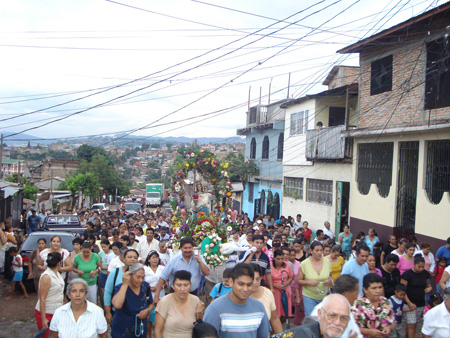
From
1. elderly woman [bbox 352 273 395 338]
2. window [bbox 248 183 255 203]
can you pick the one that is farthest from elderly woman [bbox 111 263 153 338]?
window [bbox 248 183 255 203]

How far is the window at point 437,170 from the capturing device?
13.4 m

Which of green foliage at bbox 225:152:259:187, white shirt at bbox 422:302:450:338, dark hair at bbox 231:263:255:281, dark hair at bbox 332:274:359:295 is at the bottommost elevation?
white shirt at bbox 422:302:450:338

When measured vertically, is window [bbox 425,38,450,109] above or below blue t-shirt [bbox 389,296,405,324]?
above

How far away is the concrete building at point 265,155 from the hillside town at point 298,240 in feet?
0.56

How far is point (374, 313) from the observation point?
5.51 metres

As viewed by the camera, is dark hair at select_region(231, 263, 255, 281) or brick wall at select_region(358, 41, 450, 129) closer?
dark hair at select_region(231, 263, 255, 281)

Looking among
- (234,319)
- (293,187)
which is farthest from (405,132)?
(234,319)

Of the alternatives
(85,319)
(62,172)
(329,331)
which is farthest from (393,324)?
(62,172)

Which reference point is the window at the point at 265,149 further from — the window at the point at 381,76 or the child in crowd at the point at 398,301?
the child in crowd at the point at 398,301

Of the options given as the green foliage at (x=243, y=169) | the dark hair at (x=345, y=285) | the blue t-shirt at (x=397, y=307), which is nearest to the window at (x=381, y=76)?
the blue t-shirt at (x=397, y=307)

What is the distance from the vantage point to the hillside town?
213 inches

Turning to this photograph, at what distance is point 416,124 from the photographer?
14438mm

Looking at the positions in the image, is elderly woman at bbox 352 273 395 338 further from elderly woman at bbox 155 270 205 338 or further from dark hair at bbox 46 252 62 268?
dark hair at bbox 46 252 62 268

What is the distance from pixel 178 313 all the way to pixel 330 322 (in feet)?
6.29
